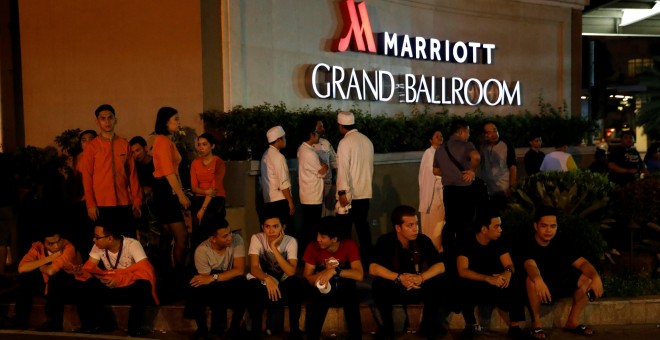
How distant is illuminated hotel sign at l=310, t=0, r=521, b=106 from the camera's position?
1320 cm

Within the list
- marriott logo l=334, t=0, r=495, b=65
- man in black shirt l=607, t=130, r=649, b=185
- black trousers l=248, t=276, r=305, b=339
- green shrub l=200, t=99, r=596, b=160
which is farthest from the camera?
man in black shirt l=607, t=130, r=649, b=185

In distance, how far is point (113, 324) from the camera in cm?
823

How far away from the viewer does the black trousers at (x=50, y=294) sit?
8008 millimetres

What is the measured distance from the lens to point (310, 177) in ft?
32.4

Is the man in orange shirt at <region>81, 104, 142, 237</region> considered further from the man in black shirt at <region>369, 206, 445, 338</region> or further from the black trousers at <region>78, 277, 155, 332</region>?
the man in black shirt at <region>369, 206, 445, 338</region>

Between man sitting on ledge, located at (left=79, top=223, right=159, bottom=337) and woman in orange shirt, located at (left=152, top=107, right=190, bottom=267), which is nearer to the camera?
man sitting on ledge, located at (left=79, top=223, right=159, bottom=337)

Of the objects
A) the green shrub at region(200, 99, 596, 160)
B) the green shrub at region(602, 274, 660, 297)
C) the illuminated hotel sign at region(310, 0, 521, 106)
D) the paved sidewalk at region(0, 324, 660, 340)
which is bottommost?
the paved sidewalk at region(0, 324, 660, 340)

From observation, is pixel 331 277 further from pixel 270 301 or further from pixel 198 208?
pixel 198 208

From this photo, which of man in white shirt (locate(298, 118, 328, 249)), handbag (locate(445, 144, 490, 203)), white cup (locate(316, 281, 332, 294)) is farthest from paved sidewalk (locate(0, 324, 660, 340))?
man in white shirt (locate(298, 118, 328, 249))

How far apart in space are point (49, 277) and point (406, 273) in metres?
3.37

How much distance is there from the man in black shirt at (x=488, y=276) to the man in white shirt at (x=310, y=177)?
2418mm

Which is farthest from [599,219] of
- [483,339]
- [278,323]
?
[278,323]

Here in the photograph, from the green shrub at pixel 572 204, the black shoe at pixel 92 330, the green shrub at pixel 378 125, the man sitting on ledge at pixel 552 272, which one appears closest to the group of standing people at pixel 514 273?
the man sitting on ledge at pixel 552 272

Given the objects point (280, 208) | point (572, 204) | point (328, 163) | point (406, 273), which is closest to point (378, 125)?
point (328, 163)
